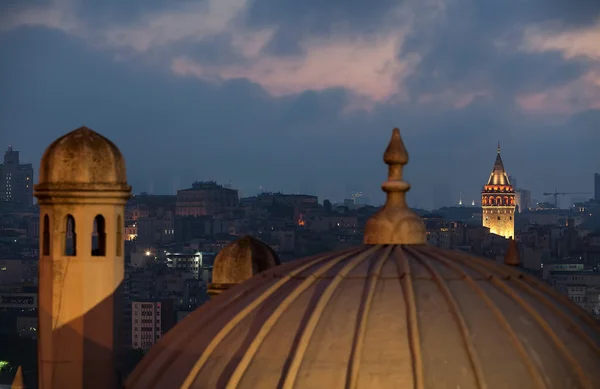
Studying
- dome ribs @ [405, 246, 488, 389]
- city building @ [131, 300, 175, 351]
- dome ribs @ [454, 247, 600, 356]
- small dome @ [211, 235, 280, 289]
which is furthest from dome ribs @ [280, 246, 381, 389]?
city building @ [131, 300, 175, 351]

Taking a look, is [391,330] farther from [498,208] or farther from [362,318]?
[498,208]

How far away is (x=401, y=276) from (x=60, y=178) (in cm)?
275

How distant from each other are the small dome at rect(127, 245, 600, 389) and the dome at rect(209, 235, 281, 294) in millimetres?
2338

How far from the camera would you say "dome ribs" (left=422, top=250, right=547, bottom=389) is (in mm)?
9289

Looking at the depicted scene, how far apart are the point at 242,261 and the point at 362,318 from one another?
11.9ft

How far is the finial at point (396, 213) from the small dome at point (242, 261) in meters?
2.34

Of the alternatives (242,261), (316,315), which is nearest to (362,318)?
(316,315)

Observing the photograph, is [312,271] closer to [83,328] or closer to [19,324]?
[83,328]

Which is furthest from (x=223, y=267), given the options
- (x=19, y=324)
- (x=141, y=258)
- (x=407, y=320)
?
(x=141, y=258)

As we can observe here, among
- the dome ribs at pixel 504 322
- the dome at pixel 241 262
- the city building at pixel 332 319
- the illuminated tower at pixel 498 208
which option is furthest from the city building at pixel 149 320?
the dome ribs at pixel 504 322

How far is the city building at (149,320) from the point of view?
4988 inches

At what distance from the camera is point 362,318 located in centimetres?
944

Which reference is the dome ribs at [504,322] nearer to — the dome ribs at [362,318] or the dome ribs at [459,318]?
the dome ribs at [459,318]

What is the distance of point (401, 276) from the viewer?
9867mm
